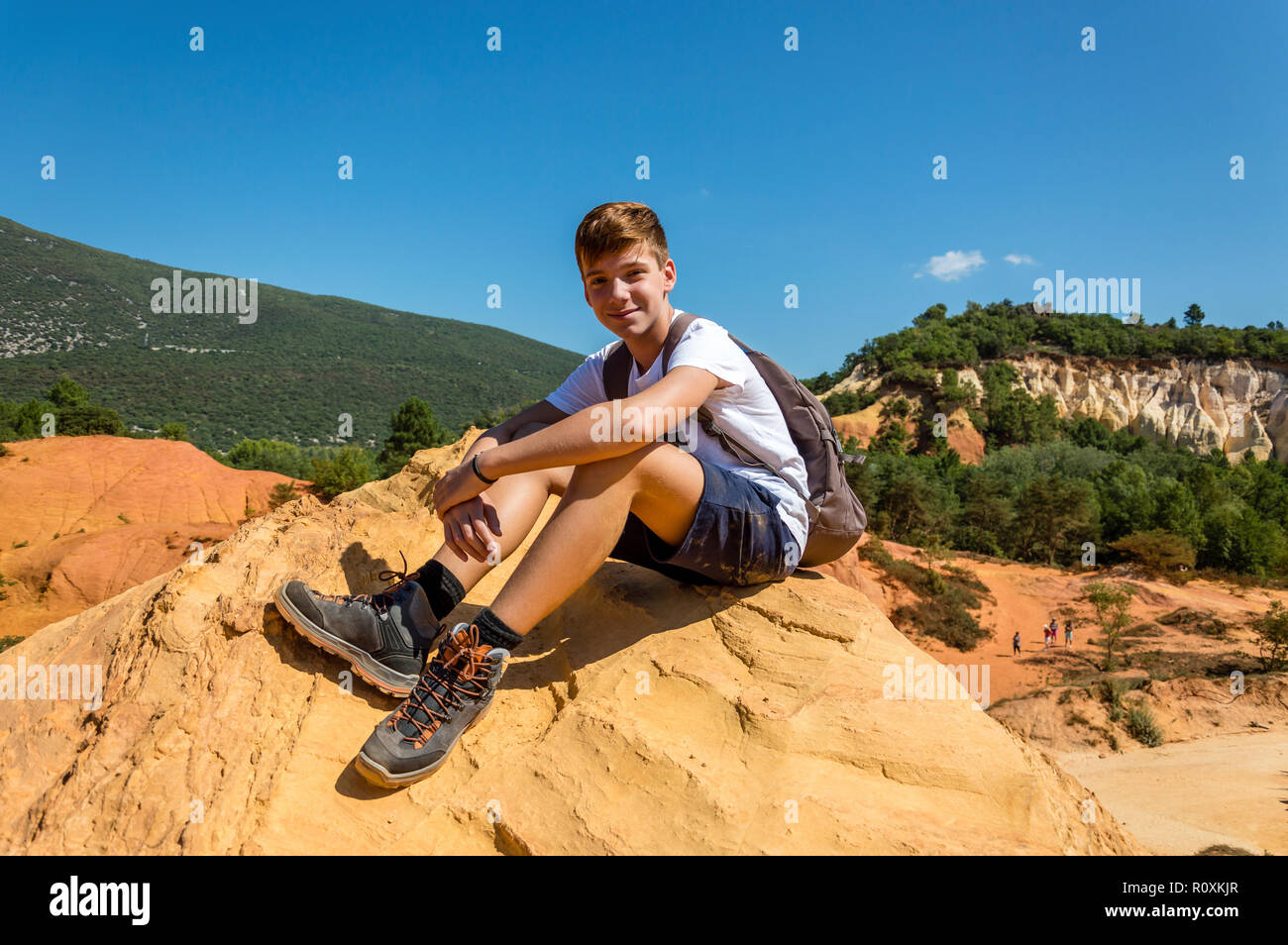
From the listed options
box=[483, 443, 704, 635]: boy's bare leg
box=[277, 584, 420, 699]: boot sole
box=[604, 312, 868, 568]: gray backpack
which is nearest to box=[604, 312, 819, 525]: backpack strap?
box=[604, 312, 868, 568]: gray backpack

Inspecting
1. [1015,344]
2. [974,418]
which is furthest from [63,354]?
[1015,344]

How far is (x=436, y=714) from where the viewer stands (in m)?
2.14

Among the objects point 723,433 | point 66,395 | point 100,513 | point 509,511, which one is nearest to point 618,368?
point 723,433

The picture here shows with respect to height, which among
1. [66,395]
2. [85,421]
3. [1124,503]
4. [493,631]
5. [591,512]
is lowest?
[1124,503]

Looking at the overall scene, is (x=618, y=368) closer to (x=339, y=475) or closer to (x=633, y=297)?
(x=633, y=297)

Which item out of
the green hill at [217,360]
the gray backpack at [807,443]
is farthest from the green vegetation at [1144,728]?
the green hill at [217,360]

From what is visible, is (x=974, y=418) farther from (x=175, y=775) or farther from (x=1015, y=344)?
(x=175, y=775)

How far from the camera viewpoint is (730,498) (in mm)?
2418

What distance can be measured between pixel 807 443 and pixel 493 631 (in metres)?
1.42

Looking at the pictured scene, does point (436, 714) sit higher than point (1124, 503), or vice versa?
point (436, 714)

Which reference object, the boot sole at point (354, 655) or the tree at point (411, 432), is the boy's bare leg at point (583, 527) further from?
the tree at point (411, 432)

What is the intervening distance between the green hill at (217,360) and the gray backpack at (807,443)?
48.6 metres

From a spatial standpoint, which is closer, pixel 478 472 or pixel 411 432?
pixel 478 472
